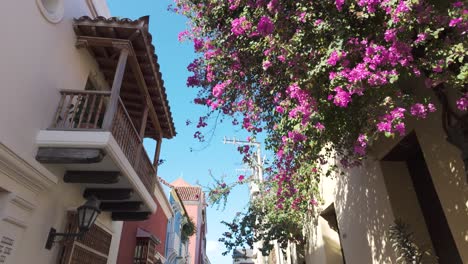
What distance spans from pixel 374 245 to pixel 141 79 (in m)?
5.51

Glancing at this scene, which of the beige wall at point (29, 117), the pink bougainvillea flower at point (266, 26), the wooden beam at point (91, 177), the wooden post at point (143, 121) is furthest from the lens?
the wooden post at point (143, 121)

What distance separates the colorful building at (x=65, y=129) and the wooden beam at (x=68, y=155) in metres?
0.01

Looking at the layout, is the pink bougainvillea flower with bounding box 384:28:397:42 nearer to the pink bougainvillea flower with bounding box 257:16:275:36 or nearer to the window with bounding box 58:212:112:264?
the pink bougainvillea flower with bounding box 257:16:275:36

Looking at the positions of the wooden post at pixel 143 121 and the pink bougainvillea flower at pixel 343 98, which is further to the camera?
the wooden post at pixel 143 121

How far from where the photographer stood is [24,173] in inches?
180

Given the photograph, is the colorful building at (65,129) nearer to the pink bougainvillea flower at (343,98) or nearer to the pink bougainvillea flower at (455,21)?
the pink bougainvillea flower at (343,98)

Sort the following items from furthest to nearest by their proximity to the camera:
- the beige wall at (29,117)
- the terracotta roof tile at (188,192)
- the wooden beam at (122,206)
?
1. the terracotta roof tile at (188,192)
2. the wooden beam at (122,206)
3. the beige wall at (29,117)

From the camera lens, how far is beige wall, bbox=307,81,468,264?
14.0 feet

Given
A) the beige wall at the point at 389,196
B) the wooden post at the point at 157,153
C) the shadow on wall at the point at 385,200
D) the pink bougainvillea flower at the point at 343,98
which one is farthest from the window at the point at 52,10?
the shadow on wall at the point at 385,200

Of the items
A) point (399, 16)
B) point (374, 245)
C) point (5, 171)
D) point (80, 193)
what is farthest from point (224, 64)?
point (374, 245)

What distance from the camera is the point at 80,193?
649cm

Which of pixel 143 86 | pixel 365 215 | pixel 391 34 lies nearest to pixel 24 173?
pixel 143 86

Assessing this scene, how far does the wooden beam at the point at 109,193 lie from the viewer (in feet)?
21.5

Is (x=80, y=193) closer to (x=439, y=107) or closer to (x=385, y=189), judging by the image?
(x=385, y=189)
